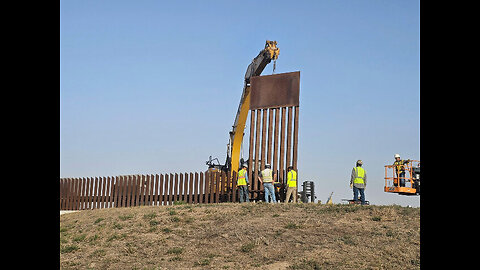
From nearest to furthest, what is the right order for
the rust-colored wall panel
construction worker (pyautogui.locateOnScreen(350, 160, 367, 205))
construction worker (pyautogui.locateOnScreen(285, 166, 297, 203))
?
construction worker (pyautogui.locateOnScreen(350, 160, 367, 205)), construction worker (pyautogui.locateOnScreen(285, 166, 297, 203)), the rust-colored wall panel

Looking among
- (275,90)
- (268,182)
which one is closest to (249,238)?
(268,182)

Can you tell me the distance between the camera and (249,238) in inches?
520

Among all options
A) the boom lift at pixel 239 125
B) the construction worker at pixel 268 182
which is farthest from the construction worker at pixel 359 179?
the boom lift at pixel 239 125

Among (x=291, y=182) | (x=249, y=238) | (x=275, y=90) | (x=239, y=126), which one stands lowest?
(x=249, y=238)

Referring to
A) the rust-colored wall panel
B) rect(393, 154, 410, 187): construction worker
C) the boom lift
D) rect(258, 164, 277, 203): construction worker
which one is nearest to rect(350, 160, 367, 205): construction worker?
rect(258, 164, 277, 203): construction worker

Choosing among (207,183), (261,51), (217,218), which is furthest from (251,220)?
(261,51)

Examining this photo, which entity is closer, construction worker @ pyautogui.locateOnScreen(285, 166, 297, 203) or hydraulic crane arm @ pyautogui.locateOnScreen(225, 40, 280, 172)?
construction worker @ pyautogui.locateOnScreen(285, 166, 297, 203)

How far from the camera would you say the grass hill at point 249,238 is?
1165 cm

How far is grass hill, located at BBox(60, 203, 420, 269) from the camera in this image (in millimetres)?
11648

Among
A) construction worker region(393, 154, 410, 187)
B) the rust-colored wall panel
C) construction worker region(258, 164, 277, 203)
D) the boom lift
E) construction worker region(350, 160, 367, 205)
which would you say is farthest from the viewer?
the boom lift

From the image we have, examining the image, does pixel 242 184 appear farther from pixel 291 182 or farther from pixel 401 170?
pixel 401 170

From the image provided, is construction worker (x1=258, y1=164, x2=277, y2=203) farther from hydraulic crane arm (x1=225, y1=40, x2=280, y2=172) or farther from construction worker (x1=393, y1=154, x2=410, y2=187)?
construction worker (x1=393, y1=154, x2=410, y2=187)
